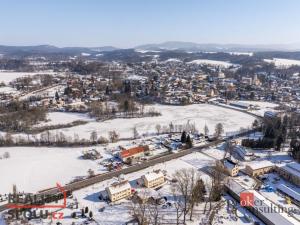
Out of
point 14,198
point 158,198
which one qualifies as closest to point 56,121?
point 14,198

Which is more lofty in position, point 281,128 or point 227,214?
point 281,128

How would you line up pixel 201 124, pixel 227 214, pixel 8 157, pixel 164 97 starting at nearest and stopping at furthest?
1. pixel 227 214
2. pixel 8 157
3. pixel 201 124
4. pixel 164 97

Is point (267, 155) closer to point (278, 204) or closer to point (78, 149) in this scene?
point (278, 204)

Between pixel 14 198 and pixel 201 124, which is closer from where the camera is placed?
pixel 14 198

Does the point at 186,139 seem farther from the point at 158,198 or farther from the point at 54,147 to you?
the point at 54,147

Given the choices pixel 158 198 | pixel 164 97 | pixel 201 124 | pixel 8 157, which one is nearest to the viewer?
pixel 158 198

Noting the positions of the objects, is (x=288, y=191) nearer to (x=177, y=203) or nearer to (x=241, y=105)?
(x=177, y=203)
